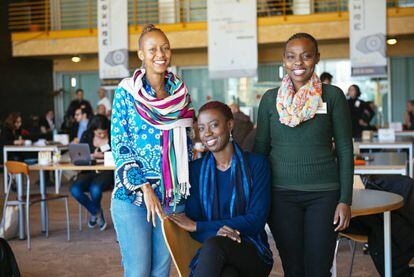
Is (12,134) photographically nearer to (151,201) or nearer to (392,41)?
(392,41)

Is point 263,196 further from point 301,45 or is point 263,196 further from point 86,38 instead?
point 86,38

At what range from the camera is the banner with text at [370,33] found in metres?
11.4

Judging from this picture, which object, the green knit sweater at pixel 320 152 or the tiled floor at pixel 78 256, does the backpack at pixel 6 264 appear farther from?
the green knit sweater at pixel 320 152

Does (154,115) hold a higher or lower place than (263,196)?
higher

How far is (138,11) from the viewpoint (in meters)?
15.2

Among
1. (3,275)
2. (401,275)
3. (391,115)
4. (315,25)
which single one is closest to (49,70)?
(315,25)

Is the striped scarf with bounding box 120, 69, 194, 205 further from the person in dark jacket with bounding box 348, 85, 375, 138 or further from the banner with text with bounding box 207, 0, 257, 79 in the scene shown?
the banner with text with bounding box 207, 0, 257, 79

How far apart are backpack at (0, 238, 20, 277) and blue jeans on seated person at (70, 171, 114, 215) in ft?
9.12

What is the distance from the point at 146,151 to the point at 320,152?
2.44 feet

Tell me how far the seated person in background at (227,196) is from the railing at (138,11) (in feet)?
35.5

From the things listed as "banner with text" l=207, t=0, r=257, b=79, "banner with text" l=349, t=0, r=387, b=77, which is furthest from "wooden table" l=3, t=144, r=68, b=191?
"banner with text" l=349, t=0, r=387, b=77

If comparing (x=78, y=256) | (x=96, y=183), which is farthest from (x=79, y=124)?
(x=78, y=256)

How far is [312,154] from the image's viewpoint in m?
2.62

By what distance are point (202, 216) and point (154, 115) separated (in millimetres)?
528
